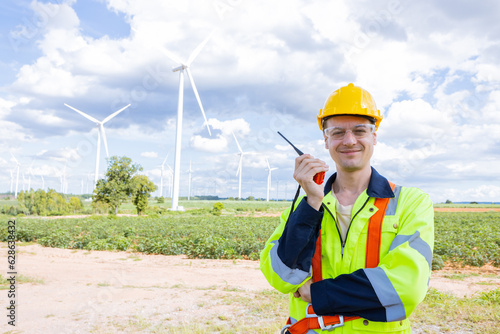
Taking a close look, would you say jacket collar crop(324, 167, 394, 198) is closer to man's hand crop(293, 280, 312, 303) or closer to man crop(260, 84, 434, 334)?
man crop(260, 84, 434, 334)

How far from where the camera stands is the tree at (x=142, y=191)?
4503 centimetres

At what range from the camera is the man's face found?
2.24 m

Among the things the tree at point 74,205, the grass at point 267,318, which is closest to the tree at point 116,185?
the tree at point 74,205

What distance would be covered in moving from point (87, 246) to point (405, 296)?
60.2 feet

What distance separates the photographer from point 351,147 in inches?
88.1

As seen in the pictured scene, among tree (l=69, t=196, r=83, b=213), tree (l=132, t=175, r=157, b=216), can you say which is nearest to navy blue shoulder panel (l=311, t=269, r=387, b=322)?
tree (l=132, t=175, r=157, b=216)

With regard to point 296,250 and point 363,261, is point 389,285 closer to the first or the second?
point 363,261

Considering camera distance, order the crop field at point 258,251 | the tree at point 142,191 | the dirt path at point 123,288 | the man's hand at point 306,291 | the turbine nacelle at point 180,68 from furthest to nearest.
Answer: the tree at point 142,191 < the turbine nacelle at point 180,68 < the dirt path at point 123,288 < the crop field at point 258,251 < the man's hand at point 306,291

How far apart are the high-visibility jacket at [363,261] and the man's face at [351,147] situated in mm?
152

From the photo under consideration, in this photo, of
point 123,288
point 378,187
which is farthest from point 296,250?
point 123,288

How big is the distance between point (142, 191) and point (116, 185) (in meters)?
3.10

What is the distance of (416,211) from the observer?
6.93 ft

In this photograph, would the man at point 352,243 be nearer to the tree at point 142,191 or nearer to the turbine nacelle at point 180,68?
the turbine nacelle at point 180,68

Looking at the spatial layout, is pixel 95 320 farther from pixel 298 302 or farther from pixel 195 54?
pixel 195 54
